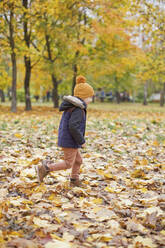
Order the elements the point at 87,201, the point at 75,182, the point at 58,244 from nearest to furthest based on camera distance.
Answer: the point at 58,244
the point at 87,201
the point at 75,182

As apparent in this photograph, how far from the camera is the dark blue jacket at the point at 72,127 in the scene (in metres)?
3.72

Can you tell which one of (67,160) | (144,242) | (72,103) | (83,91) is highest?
(83,91)

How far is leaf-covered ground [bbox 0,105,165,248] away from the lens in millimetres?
2576

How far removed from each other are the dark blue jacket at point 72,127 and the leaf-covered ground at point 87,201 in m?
0.64

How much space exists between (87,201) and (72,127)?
922mm

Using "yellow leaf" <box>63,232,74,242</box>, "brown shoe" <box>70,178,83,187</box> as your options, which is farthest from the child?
"yellow leaf" <box>63,232,74,242</box>

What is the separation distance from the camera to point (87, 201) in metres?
3.54

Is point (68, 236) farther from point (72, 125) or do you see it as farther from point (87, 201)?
point (72, 125)

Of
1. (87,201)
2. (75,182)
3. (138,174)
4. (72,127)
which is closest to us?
(87,201)

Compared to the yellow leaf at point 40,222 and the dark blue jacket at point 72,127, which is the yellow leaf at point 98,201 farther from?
the yellow leaf at point 40,222

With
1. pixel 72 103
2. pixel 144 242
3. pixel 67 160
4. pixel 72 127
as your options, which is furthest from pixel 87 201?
pixel 72 103

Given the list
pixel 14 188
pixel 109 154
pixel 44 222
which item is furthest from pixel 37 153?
pixel 44 222

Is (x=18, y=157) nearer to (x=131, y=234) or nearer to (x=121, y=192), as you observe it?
(x=121, y=192)

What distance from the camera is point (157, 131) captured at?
9.41 meters
